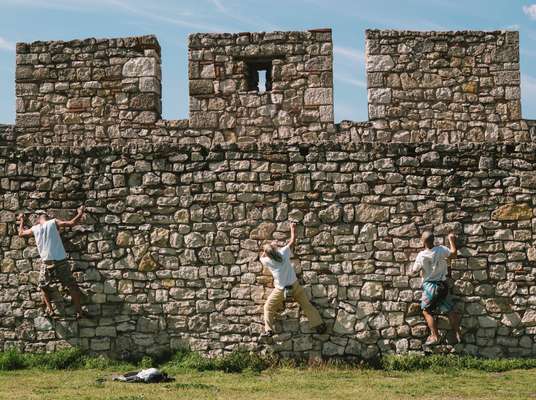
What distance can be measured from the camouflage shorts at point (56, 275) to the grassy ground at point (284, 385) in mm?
1115

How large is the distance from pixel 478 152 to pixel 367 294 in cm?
230

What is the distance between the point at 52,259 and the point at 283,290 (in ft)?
9.79

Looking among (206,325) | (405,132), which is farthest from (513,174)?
(206,325)

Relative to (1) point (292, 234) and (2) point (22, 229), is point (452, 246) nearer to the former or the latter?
(1) point (292, 234)

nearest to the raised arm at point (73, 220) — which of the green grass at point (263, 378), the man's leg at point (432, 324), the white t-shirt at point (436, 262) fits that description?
the green grass at point (263, 378)

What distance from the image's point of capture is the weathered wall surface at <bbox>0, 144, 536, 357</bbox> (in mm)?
9461

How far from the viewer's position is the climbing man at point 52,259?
9.58 meters

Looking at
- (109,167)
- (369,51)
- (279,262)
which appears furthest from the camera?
(369,51)

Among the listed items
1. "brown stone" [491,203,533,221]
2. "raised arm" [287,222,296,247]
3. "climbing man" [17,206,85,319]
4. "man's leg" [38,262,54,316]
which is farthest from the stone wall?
"man's leg" [38,262,54,316]

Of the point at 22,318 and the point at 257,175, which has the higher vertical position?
the point at 257,175

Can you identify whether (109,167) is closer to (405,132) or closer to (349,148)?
(349,148)

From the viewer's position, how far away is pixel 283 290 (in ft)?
30.6

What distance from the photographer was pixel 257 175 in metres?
9.70

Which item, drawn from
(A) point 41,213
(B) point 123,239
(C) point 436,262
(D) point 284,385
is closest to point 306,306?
(D) point 284,385
